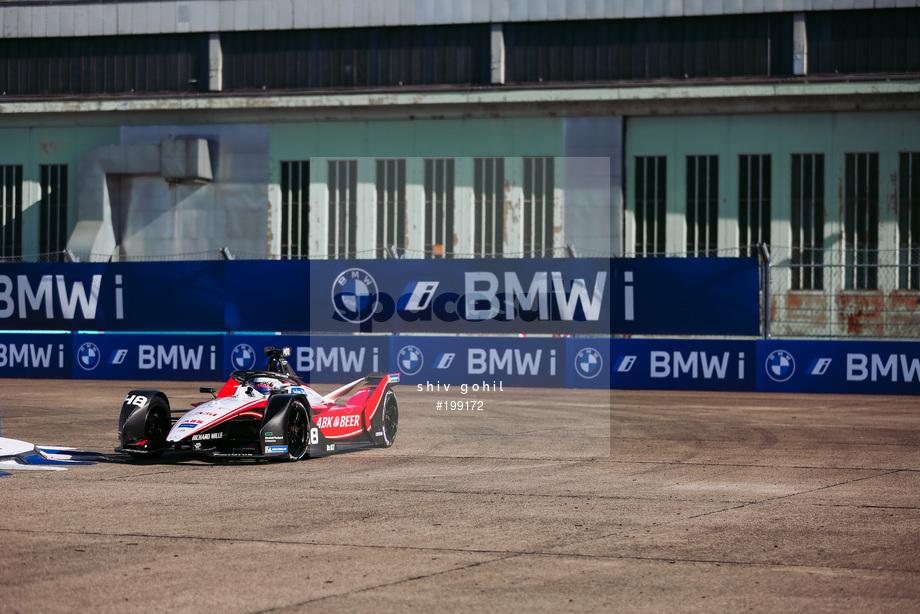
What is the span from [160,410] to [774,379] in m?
12.5

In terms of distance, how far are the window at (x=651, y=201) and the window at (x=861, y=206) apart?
15.4ft

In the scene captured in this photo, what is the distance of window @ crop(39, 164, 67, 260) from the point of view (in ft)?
110

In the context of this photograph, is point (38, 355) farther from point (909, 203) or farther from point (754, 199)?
point (909, 203)

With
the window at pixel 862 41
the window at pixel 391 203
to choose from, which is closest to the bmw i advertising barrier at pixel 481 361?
the window at pixel 391 203

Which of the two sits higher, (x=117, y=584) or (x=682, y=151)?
(x=682, y=151)

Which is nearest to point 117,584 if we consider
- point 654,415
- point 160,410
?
point 160,410

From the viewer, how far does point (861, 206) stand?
1147 inches

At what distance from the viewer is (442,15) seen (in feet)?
103

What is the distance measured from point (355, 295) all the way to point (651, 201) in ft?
37.8

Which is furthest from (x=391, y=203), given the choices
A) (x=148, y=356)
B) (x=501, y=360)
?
(x=501, y=360)

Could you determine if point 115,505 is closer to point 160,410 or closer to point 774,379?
Answer: point 160,410

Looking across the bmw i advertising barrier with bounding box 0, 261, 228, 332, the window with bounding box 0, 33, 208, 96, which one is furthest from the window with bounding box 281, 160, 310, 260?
the bmw i advertising barrier with bounding box 0, 261, 228, 332

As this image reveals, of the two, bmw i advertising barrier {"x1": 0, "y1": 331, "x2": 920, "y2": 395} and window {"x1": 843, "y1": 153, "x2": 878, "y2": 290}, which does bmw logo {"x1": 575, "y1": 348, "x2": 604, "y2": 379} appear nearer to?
bmw i advertising barrier {"x1": 0, "y1": 331, "x2": 920, "y2": 395}

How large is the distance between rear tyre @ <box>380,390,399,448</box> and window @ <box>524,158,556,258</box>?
17867 mm
